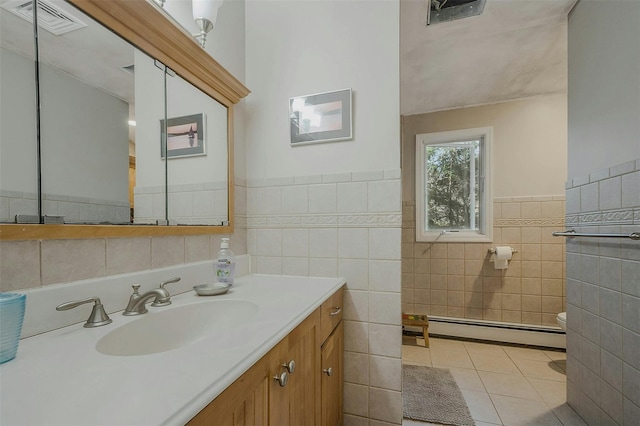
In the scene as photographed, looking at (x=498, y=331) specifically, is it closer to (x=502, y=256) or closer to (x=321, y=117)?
Result: (x=502, y=256)

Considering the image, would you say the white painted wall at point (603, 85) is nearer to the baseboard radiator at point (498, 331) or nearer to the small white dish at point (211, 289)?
the baseboard radiator at point (498, 331)

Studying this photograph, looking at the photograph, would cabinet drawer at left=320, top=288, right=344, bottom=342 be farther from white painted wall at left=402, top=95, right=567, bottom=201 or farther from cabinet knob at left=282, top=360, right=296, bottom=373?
white painted wall at left=402, top=95, right=567, bottom=201

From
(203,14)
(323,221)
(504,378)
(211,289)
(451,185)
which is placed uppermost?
(203,14)

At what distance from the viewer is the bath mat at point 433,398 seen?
4.87 feet

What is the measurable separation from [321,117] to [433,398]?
5.85 feet

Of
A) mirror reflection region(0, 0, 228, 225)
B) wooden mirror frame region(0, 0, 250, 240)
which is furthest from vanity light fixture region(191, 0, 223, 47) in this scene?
mirror reflection region(0, 0, 228, 225)

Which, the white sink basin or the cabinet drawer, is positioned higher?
the white sink basin

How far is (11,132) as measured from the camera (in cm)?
59

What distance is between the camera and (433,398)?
1645mm

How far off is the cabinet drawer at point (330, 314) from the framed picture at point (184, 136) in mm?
816

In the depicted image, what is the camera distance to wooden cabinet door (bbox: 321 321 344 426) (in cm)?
100

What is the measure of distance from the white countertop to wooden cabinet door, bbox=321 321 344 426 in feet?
1.45

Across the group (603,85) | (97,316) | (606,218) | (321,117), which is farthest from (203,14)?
(606,218)

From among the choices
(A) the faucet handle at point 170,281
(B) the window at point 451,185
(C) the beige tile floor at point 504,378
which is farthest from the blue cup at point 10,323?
(B) the window at point 451,185
